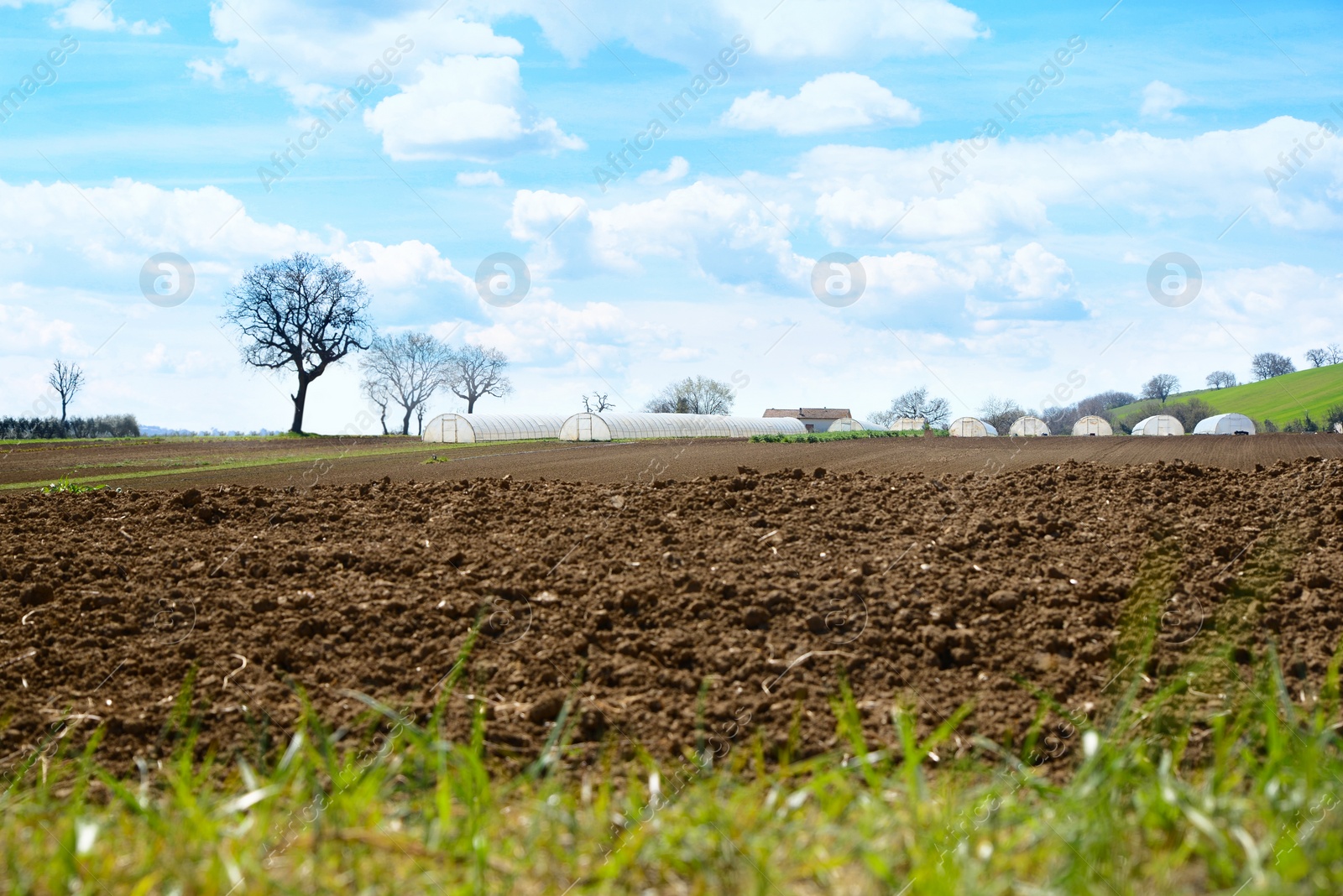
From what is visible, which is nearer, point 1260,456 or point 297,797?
point 297,797

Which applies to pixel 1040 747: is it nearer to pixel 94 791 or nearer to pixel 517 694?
pixel 517 694

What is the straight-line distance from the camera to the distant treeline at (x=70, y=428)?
136 feet

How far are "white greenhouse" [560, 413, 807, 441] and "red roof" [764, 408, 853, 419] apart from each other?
46.1m

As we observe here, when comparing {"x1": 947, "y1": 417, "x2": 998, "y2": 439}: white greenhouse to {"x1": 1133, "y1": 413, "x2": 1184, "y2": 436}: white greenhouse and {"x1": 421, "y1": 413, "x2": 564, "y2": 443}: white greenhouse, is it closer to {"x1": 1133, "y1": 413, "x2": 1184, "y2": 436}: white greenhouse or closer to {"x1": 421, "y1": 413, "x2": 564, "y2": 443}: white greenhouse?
{"x1": 1133, "y1": 413, "x2": 1184, "y2": 436}: white greenhouse

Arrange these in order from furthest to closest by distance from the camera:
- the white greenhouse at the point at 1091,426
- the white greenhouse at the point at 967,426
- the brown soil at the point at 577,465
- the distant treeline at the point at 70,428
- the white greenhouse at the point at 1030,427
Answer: the white greenhouse at the point at 1030,427 → the white greenhouse at the point at 1091,426 → the white greenhouse at the point at 967,426 → the distant treeline at the point at 70,428 → the brown soil at the point at 577,465

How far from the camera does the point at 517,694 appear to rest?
413 centimetres

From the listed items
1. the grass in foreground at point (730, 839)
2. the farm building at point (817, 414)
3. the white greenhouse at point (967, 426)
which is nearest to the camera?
the grass in foreground at point (730, 839)

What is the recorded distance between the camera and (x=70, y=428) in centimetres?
4506

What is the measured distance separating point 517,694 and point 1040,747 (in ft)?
6.89

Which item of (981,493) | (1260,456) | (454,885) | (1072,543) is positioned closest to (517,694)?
(454,885)

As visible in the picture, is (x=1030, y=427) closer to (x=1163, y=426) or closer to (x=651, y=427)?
(x=1163, y=426)

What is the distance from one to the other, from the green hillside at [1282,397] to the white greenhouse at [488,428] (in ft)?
168

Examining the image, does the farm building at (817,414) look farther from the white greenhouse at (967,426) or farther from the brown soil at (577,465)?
the brown soil at (577,465)

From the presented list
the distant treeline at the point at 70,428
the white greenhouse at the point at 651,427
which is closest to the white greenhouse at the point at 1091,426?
the white greenhouse at the point at 651,427
